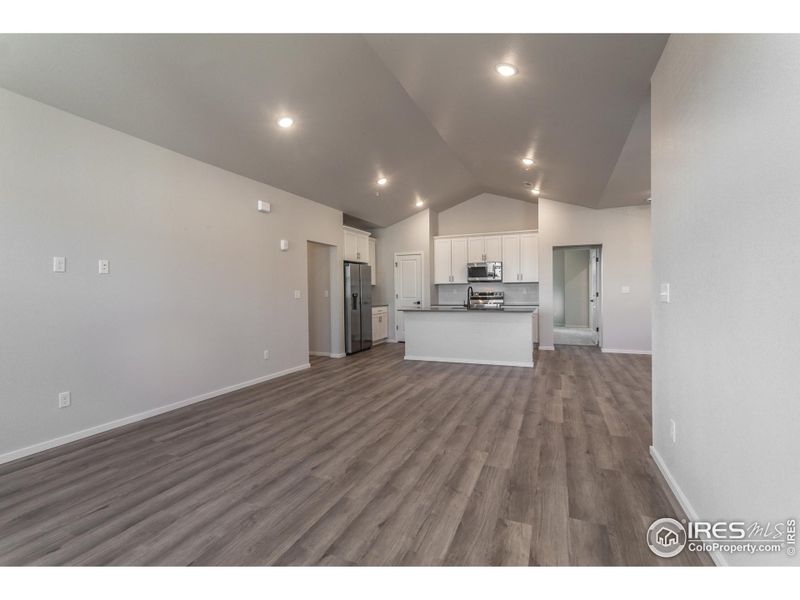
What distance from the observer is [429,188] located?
6.75 m

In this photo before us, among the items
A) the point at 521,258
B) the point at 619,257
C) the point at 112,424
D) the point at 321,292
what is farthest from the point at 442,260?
the point at 112,424

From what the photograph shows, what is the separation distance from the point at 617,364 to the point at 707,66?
4894mm

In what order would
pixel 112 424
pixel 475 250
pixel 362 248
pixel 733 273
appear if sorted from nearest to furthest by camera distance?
pixel 733 273 < pixel 112 424 < pixel 362 248 < pixel 475 250

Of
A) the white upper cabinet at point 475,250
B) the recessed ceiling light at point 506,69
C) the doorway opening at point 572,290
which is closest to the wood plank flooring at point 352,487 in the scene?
the recessed ceiling light at point 506,69

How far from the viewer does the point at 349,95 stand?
3463mm

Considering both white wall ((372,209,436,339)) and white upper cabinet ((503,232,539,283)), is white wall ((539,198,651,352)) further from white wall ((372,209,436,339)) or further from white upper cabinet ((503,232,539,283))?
white wall ((372,209,436,339))

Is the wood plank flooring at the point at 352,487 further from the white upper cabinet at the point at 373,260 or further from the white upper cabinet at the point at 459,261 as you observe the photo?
the white upper cabinet at the point at 373,260

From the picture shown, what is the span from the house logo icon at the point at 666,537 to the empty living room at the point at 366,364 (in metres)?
0.01

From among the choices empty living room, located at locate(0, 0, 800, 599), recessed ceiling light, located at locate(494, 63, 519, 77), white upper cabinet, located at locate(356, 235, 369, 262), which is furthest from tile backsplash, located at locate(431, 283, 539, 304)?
recessed ceiling light, located at locate(494, 63, 519, 77)

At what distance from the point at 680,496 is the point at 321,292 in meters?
5.73

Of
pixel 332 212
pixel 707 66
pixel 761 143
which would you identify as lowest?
pixel 761 143

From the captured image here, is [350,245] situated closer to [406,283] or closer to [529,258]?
[406,283]

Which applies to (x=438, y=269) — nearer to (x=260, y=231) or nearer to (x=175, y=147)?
(x=260, y=231)

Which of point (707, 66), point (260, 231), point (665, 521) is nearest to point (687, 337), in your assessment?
point (665, 521)
